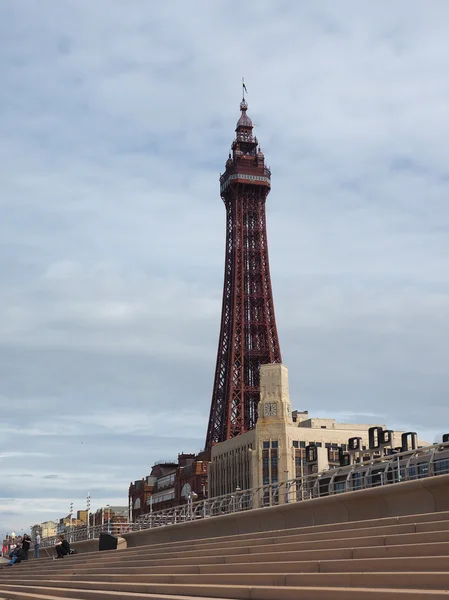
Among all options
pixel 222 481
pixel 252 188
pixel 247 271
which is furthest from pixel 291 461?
pixel 252 188

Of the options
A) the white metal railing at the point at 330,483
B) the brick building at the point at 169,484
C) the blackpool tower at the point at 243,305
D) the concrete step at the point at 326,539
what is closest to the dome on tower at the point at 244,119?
the blackpool tower at the point at 243,305

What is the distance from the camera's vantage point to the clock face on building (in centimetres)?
9356

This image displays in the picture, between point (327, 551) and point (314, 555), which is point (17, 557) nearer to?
point (314, 555)

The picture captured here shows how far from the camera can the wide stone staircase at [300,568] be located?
39.3 feet

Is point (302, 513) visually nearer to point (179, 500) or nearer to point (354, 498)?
point (354, 498)

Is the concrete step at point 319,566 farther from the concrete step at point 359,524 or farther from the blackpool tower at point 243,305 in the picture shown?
the blackpool tower at point 243,305

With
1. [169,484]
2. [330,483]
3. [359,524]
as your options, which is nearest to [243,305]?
[169,484]

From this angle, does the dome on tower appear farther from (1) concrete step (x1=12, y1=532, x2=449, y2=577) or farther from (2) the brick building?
(1) concrete step (x1=12, y1=532, x2=449, y2=577)

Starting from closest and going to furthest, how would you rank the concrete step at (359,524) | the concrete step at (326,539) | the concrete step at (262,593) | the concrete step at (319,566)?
the concrete step at (262,593)
the concrete step at (319,566)
the concrete step at (326,539)
the concrete step at (359,524)

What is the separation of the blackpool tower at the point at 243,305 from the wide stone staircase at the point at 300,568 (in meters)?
96.2

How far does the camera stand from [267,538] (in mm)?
19328

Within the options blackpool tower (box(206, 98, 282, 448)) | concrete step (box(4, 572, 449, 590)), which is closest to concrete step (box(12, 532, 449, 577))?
concrete step (box(4, 572, 449, 590))

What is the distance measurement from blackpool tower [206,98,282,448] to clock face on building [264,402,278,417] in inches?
920

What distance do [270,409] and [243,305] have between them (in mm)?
35219
